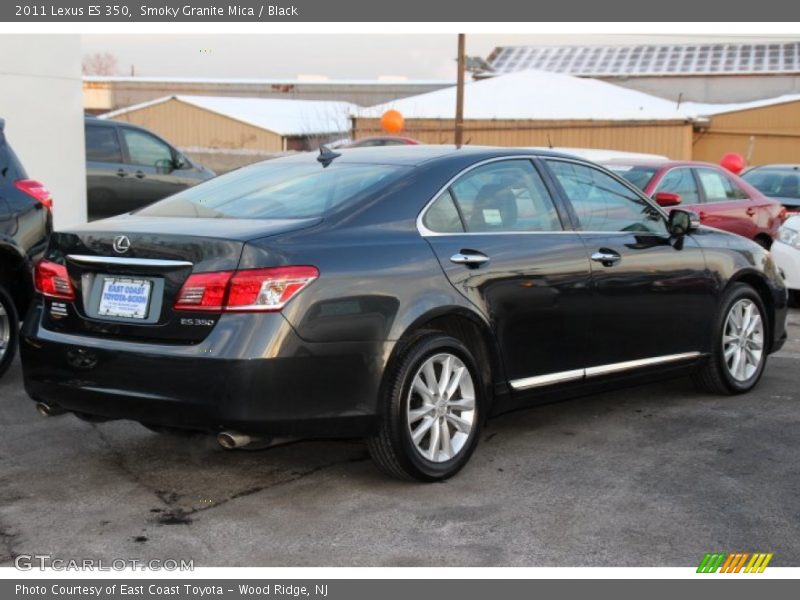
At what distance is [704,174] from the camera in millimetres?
12344

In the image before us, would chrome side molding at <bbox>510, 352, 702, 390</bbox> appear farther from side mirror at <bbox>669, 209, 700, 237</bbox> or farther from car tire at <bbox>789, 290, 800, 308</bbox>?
car tire at <bbox>789, 290, 800, 308</bbox>

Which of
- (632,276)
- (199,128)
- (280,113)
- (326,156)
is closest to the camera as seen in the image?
(326,156)

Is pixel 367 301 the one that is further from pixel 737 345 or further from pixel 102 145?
pixel 102 145

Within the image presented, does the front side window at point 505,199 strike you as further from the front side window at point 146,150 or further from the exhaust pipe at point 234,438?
the front side window at point 146,150

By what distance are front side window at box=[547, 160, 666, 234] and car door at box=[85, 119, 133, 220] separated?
32.9 feet

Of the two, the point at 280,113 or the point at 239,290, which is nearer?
the point at 239,290

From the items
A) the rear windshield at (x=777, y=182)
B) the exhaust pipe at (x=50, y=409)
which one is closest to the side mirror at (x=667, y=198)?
the rear windshield at (x=777, y=182)

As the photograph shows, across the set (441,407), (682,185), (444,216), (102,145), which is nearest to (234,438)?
(441,407)

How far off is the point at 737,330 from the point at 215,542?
3998mm

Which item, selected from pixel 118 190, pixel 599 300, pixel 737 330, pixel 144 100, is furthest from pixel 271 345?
pixel 144 100

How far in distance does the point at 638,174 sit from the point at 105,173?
7.31 m

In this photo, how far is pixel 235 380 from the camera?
4.43 metres

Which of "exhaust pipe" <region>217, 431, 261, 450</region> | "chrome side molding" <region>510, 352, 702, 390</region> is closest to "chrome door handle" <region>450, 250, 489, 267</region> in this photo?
"chrome side molding" <region>510, 352, 702, 390</region>

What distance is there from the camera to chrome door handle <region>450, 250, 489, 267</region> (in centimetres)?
519
